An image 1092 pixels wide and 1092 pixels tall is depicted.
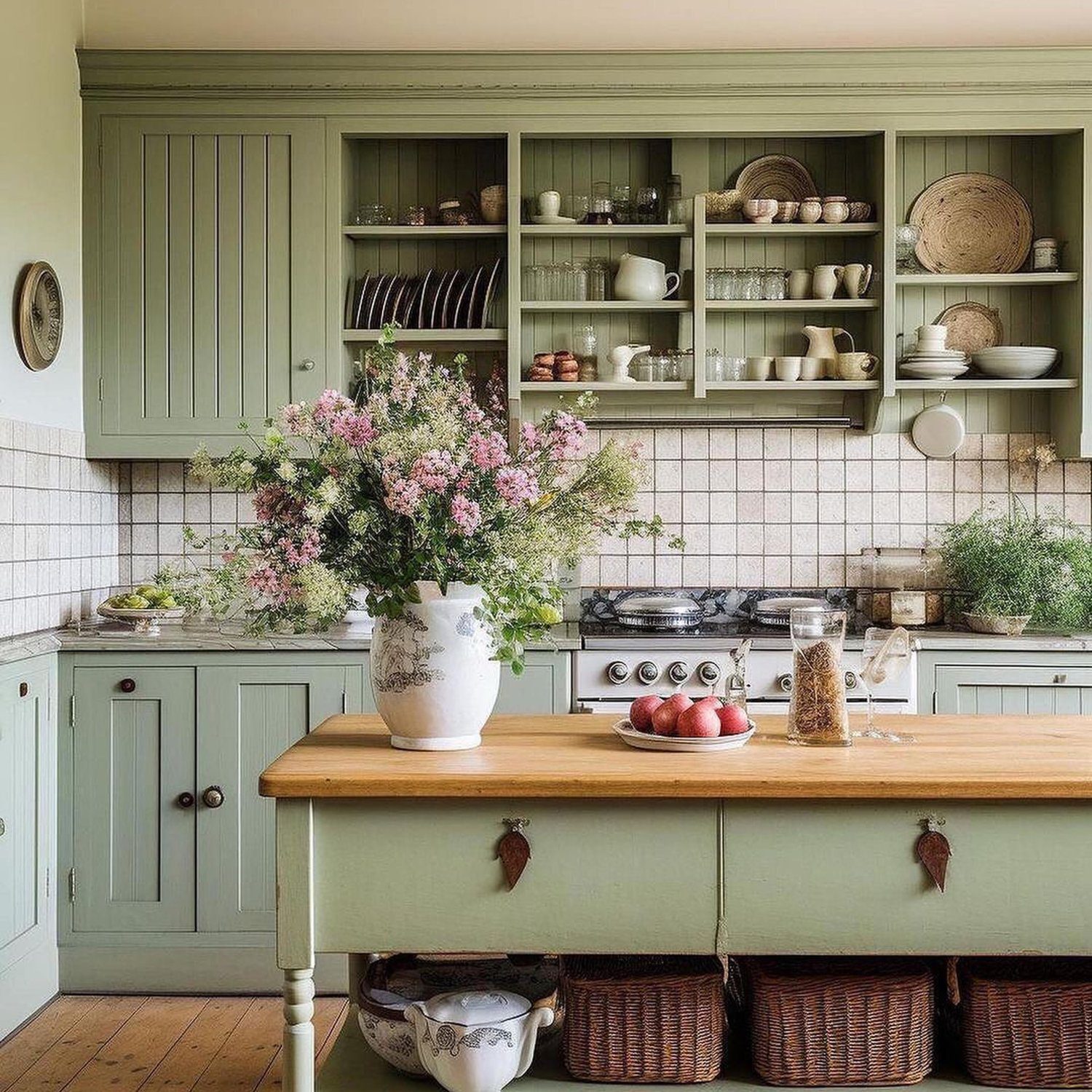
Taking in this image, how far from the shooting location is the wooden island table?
6.23 feet

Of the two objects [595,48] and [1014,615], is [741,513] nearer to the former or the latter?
[1014,615]

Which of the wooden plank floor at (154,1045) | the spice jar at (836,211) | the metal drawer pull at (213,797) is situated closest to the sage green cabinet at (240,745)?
the metal drawer pull at (213,797)

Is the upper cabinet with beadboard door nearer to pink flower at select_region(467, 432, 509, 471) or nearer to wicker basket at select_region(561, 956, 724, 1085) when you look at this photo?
pink flower at select_region(467, 432, 509, 471)

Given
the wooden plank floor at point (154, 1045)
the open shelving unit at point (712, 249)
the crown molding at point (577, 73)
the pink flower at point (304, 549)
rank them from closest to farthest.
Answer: the pink flower at point (304, 549) → the wooden plank floor at point (154, 1045) → the crown molding at point (577, 73) → the open shelving unit at point (712, 249)

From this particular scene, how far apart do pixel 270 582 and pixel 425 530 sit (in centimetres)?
26

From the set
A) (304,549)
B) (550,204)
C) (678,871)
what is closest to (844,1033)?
(678,871)

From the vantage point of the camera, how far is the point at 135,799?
3533 millimetres

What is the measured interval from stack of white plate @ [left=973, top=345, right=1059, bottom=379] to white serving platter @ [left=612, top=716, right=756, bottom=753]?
2272 millimetres

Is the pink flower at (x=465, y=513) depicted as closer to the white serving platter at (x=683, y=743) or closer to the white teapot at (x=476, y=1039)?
the white serving platter at (x=683, y=743)

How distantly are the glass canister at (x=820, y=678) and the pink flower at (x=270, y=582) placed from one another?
0.84m

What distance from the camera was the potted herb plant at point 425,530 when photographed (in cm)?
199

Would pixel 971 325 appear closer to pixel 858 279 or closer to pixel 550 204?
pixel 858 279

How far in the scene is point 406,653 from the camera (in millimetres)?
2070

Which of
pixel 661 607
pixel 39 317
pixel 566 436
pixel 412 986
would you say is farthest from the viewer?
pixel 661 607
